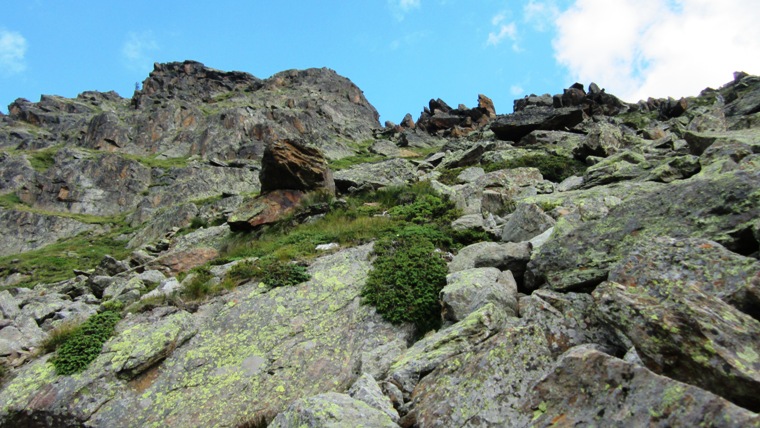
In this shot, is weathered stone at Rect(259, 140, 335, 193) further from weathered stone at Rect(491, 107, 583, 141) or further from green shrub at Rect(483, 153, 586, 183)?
weathered stone at Rect(491, 107, 583, 141)

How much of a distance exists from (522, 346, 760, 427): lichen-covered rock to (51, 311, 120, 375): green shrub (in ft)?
26.6

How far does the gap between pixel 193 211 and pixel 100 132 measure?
72.2 meters

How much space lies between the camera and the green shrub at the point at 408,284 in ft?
26.6

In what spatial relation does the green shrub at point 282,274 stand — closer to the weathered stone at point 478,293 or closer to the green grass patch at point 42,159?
the weathered stone at point 478,293

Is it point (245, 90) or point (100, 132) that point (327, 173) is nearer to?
point (100, 132)

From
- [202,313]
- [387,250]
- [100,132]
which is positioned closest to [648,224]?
[387,250]

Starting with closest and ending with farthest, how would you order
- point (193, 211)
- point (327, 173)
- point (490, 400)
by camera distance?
1. point (490, 400)
2. point (327, 173)
3. point (193, 211)

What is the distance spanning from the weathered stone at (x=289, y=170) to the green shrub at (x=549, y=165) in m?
9.47

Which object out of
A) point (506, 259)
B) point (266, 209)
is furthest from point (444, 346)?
point (266, 209)

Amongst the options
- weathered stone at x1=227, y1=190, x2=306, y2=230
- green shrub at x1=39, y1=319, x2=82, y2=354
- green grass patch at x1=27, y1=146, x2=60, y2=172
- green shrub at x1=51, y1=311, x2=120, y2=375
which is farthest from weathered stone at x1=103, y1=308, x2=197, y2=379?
green grass patch at x1=27, y1=146, x2=60, y2=172

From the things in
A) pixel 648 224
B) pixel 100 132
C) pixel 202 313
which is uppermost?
pixel 100 132

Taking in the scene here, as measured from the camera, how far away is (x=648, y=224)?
656 centimetres

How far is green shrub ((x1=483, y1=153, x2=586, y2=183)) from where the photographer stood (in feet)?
66.2

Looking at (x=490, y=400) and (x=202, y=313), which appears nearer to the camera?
(x=490, y=400)
